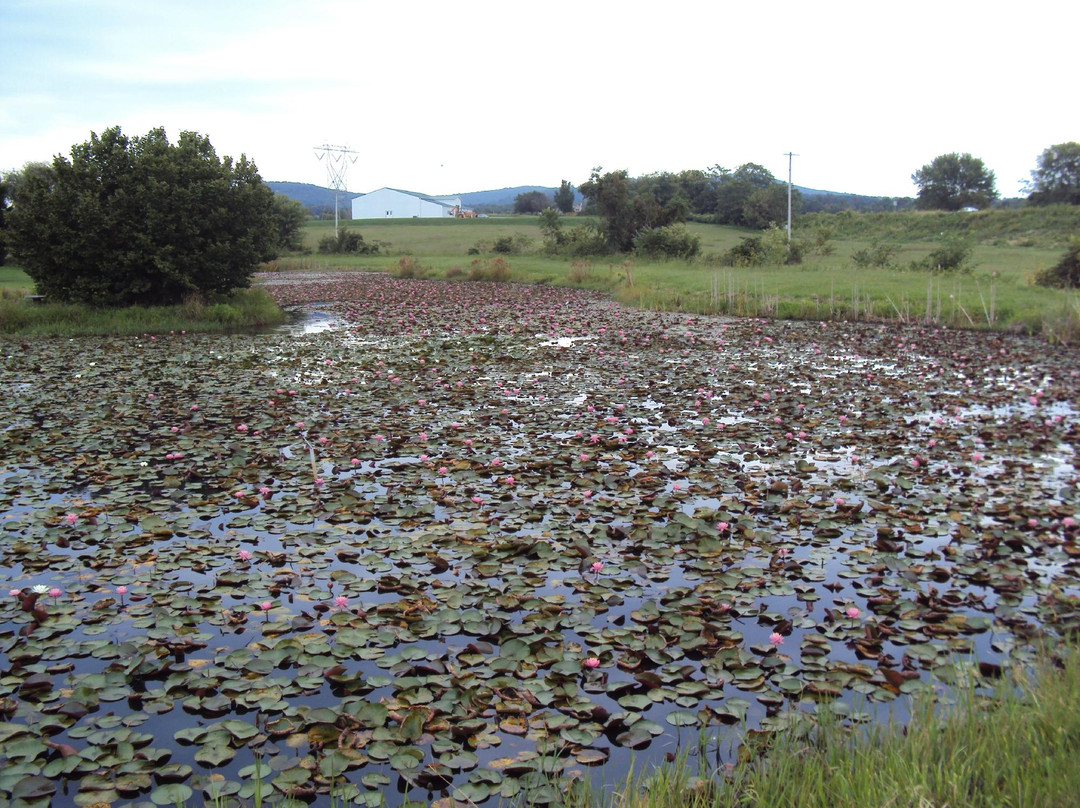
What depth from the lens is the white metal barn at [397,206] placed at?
97.8 metres

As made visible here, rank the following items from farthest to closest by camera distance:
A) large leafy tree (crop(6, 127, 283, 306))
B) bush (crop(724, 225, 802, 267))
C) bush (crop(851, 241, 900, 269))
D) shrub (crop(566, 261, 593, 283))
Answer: bush (crop(724, 225, 802, 267)) → bush (crop(851, 241, 900, 269)) → shrub (crop(566, 261, 593, 283)) → large leafy tree (crop(6, 127, 283, 306))

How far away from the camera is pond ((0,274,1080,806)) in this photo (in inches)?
119

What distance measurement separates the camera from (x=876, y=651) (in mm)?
3643

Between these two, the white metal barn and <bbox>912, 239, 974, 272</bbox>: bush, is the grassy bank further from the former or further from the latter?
the white metal barn

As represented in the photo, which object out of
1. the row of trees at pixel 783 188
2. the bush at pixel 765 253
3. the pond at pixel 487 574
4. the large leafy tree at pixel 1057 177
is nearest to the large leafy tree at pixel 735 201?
the row of trees at pixel 783 188

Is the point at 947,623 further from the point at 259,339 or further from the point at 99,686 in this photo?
the point at 259,339

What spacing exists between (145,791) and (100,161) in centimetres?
1760

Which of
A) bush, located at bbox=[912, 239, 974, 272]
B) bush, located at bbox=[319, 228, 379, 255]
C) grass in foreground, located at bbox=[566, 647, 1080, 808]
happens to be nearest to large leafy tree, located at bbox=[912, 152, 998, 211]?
bush, located at bbox=[912, 239, 974, 272]

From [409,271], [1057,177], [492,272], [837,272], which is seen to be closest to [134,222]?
[492,272]

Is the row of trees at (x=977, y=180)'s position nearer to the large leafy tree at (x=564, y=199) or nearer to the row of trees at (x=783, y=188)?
the row of trees at (x=783, y=188)

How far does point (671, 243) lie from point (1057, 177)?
117 ft

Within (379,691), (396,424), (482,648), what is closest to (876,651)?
(482,648)

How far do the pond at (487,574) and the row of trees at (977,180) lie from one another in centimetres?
5588

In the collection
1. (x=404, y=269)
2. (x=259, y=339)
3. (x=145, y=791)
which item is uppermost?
(x=404, y=269)
